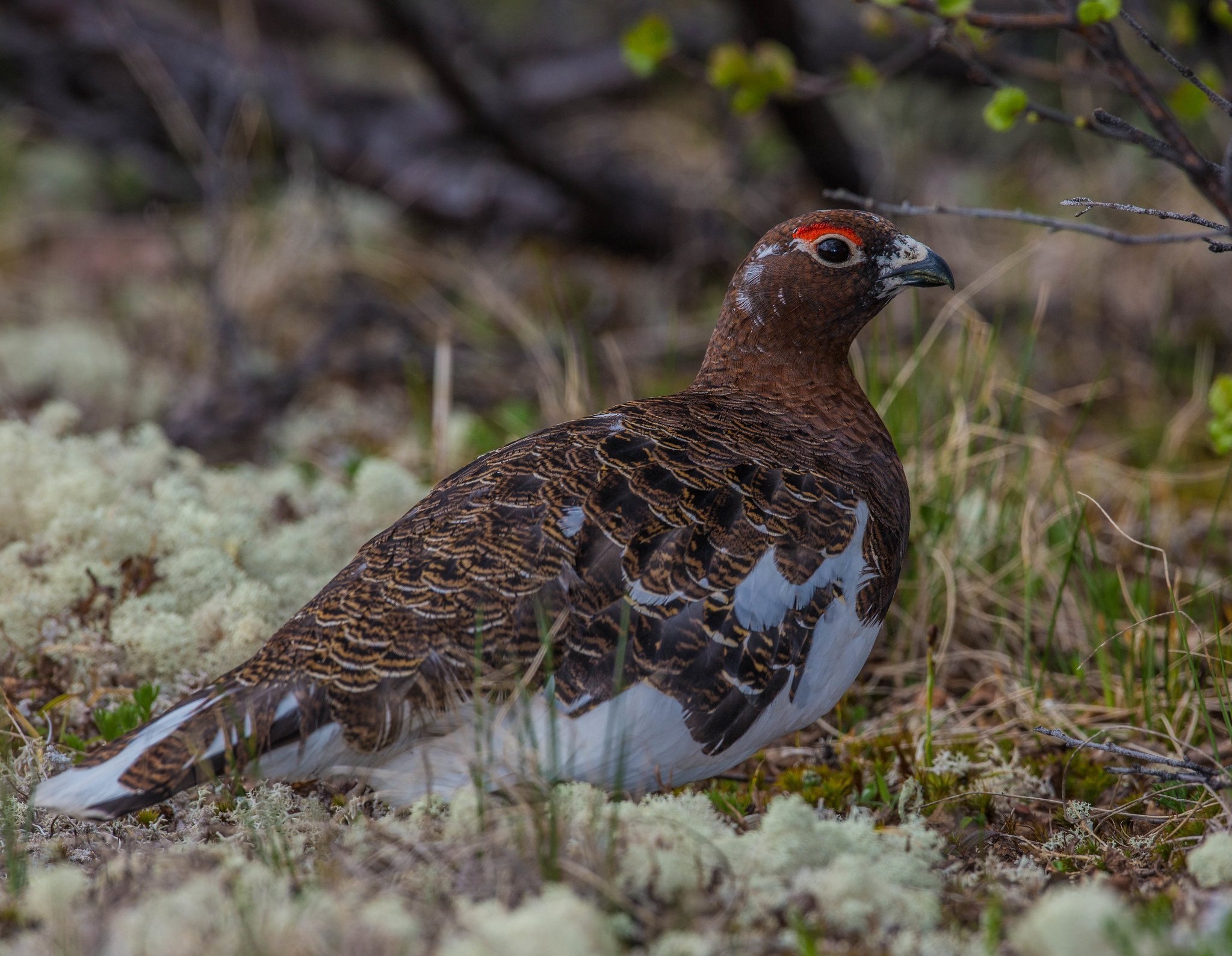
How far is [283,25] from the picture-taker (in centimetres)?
898

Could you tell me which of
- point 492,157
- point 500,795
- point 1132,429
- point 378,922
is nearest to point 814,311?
point 500,795

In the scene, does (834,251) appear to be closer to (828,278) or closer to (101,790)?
(828,278)

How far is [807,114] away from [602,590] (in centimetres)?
460

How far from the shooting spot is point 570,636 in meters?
2.96

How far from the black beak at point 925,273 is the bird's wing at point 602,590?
2.62 feet

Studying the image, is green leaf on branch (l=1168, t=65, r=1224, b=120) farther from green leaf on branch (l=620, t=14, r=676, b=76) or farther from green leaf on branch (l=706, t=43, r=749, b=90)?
green leaf on branch (l=620, t=14, r=676, b=76)

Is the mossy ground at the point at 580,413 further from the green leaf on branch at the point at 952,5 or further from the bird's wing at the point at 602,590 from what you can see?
the green leaf on branch at the point at 952,5

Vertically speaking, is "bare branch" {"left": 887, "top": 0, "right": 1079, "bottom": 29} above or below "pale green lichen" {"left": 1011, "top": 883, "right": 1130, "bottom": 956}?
above

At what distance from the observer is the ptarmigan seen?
9.52 feet

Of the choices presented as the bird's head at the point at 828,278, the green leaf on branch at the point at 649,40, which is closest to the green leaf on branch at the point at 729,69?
the green leaf on branch at the point at 649,40

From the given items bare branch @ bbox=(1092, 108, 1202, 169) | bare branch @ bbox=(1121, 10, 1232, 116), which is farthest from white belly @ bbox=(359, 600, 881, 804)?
bare branch @ bbox=(1121, 10, 1232, 116)

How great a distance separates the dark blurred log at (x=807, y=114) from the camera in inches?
253

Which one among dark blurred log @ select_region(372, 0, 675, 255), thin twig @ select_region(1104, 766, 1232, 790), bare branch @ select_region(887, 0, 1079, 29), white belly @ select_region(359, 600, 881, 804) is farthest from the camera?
dark blurred log @ select_region(372, 0, 675, 255)

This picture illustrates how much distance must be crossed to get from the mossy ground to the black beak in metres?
0.82
